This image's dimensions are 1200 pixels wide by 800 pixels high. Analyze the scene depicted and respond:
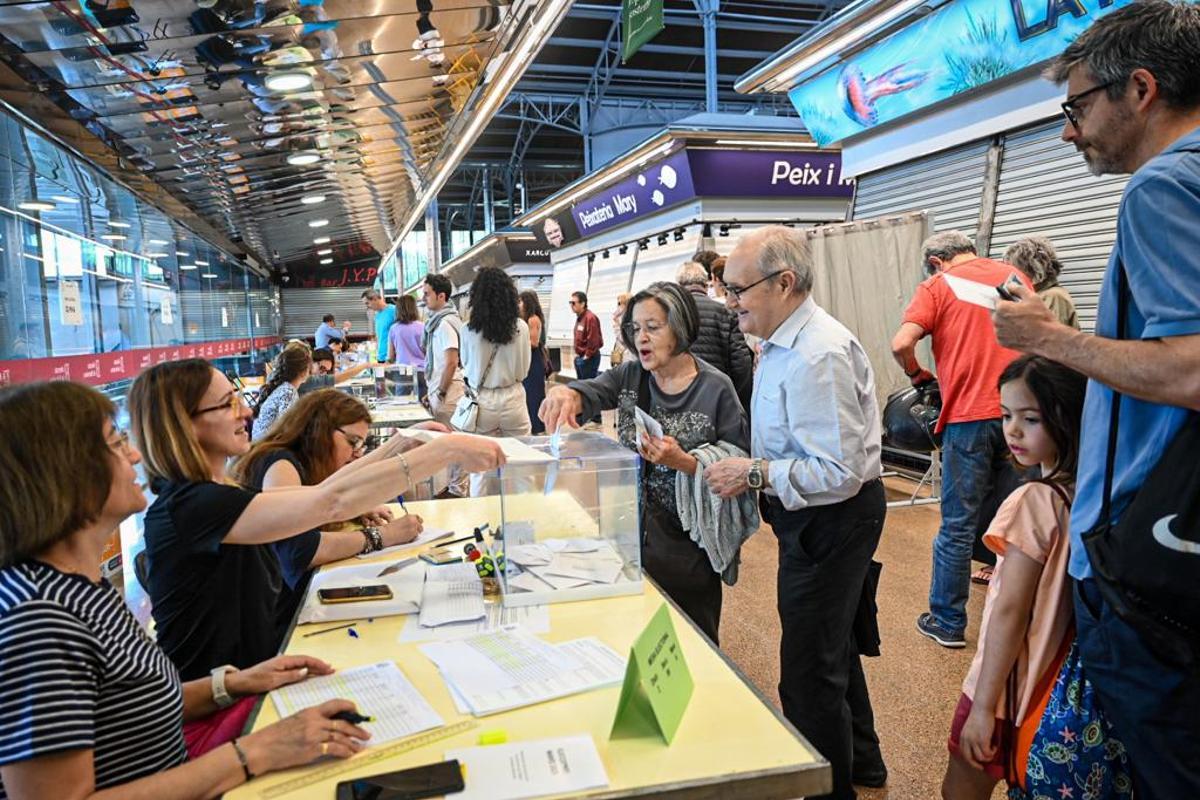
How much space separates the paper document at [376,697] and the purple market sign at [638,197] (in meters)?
7.52

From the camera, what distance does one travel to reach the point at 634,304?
261cm

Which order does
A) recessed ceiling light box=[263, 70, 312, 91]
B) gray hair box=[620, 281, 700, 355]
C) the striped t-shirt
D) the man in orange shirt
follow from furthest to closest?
the man in orange shirt, recessed ceiling light box=[263, 70, 312, 91], gray hair box=[620, 281, 700, 355], the striped t-shirt

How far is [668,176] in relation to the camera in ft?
29.2

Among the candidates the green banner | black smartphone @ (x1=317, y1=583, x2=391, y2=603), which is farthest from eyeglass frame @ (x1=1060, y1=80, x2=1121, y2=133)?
the green banner

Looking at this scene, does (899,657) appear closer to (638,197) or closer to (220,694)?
(220,694)

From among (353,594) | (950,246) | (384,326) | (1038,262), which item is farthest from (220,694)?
(384,326)

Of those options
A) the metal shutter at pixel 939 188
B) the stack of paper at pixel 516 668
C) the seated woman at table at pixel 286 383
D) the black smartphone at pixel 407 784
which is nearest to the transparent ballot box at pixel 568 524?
the stack of paper at pixel 516 668

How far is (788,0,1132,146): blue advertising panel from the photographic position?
452 cm

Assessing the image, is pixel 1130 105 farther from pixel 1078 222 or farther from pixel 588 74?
pixel 588 74

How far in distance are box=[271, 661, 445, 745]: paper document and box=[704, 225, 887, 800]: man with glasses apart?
1.00 m

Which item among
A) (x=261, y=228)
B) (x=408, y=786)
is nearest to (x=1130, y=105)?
(x=408, y=786)

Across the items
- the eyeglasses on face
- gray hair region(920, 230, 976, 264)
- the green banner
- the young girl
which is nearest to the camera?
the young girl

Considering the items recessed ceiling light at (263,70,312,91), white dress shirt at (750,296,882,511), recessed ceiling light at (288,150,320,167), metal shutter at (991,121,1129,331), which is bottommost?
white dress shirt at (750,296,882,511)

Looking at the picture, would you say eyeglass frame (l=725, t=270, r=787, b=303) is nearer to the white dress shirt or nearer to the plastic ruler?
the white dress shirt
